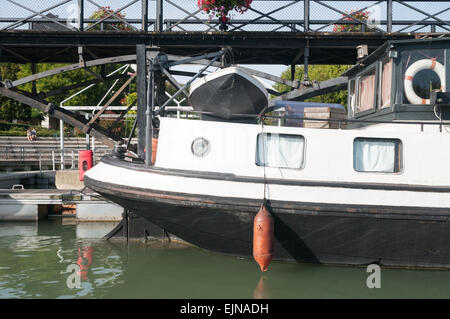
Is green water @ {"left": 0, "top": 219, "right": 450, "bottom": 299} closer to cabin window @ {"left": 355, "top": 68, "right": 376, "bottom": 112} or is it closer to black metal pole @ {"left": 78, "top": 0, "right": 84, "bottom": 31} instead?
cabin window @ {"left": 355, "top": 68, "right": 376, "bottom": 112}

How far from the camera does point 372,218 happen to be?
6840 millimetres

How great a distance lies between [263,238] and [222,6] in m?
6.57

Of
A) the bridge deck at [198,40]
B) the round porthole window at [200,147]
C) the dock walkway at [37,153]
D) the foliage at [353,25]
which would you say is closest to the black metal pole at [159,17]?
the bridge deck at [198,40]

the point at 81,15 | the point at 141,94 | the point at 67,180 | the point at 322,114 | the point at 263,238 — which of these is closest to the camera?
the point at 263,238

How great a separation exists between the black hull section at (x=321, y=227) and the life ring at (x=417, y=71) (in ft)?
6.20

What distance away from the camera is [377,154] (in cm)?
719

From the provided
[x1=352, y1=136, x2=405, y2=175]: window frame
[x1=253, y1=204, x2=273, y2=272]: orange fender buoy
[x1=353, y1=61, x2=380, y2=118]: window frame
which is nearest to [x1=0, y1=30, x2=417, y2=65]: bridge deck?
[x1=353, y1=61, x2=380, y2=118]: window frame

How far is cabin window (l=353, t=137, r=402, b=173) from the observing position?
716 cm

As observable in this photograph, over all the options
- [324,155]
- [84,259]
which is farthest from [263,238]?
[84,259]

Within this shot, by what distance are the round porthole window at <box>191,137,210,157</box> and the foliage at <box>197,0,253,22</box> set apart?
4815 mm

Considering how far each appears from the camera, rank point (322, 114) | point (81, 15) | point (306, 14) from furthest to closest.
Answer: point (81, 15) < point (306, 14) < point (322, 114)

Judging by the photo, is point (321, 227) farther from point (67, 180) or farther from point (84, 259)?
point (67, 180)

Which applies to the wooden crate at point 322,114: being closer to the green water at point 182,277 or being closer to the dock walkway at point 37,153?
the green water at point 182,277

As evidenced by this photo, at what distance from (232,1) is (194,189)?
5.57 metres
